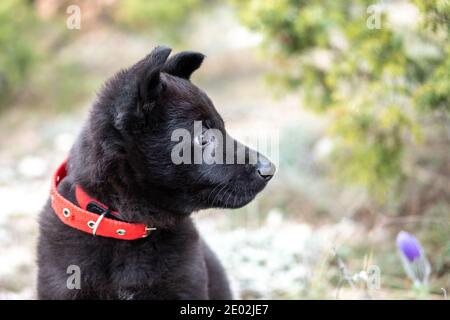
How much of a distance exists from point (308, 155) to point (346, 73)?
233 centimetres

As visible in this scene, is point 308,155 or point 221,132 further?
point 308,155

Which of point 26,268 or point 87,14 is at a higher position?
point 87,14

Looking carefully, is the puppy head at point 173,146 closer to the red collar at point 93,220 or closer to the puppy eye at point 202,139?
the puppy eye at point 202,139

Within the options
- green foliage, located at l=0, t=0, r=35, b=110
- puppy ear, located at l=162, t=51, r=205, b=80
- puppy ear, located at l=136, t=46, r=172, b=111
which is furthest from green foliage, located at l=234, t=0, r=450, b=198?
green foliage, located at l=0, t=0, r=35, b=110

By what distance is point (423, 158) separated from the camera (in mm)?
5926

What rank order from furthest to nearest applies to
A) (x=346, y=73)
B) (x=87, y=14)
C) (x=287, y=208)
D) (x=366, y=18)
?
(x=87, y=14) → (x=287, y=208) → (x=346, y=73) → (x=366, y=18)

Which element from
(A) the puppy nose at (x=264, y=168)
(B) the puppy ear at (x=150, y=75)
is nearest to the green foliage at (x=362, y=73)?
(A) the puppy nose at (x=264, y=168)

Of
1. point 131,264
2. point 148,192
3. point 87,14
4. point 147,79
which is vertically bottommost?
point 131,264

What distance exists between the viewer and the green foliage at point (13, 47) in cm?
963

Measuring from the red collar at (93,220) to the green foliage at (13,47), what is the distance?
24.0ft

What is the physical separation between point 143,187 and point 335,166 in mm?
3422
